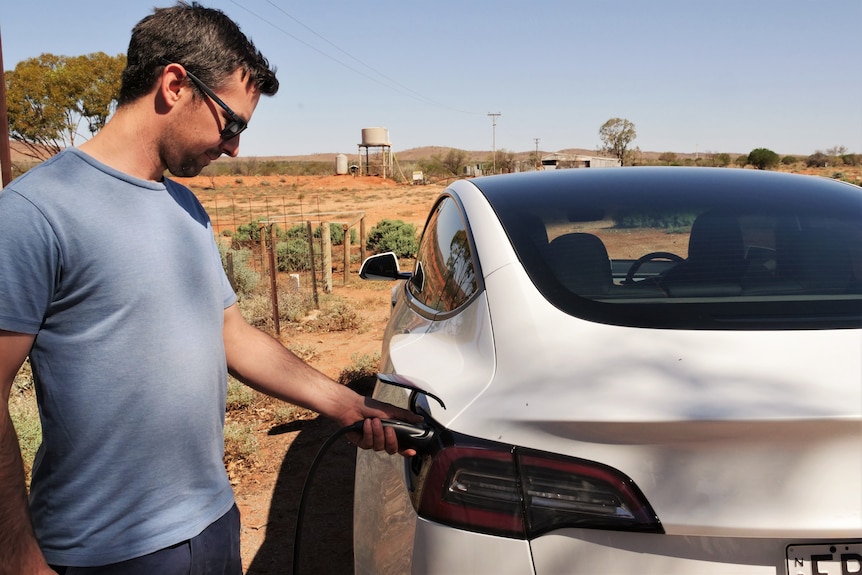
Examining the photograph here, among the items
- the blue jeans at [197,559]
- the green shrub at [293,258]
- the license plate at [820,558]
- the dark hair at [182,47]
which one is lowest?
the green shrub at [293,258]

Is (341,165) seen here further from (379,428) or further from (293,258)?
(379,428)

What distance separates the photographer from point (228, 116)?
181 cm

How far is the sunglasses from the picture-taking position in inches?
68.0

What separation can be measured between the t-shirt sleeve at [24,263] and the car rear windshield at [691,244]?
112 cm

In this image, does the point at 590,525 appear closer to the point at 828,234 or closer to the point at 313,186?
the point at 828,234

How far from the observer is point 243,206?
36406 millimetres

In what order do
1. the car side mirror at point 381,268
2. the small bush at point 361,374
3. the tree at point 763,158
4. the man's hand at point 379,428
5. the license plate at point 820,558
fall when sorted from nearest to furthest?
the license plate at point 820,558, the man's hand at point 379,428, the car side mirror at point 381,268, the small bush at point 361,374, the tree at point 763,158

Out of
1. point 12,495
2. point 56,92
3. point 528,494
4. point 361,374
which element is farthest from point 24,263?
point 56,92

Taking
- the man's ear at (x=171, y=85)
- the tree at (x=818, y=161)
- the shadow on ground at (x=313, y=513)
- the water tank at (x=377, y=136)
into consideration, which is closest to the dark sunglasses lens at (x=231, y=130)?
the man's ear at (x=171, y=85)

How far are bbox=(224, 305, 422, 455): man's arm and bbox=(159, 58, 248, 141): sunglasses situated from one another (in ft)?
1.71

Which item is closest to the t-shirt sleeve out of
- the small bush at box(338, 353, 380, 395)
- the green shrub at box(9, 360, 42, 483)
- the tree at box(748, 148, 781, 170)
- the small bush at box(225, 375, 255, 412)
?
the green shrub at box(9, 360, 42, 483)

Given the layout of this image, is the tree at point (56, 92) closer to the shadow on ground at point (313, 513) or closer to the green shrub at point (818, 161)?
the shadow on ground at point (313, 513)

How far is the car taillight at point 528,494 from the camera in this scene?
1.35 m

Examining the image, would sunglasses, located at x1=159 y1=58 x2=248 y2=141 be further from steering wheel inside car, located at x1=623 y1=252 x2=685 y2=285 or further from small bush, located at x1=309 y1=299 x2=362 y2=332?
small bush, located at x1=309 y1=299 x2=362 y2=332
